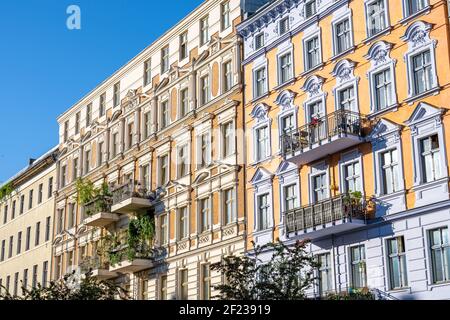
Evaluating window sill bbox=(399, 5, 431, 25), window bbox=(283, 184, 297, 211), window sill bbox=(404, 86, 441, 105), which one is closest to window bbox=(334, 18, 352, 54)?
window sill bbox=(399, 5, 431, 25)

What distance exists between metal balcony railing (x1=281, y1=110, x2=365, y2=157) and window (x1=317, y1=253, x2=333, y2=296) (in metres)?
4.37

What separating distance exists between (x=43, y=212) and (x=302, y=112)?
96.0 ft

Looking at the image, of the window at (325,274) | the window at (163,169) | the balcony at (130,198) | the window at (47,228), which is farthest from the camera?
the window at (47,228)

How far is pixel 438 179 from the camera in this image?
27.0 meters

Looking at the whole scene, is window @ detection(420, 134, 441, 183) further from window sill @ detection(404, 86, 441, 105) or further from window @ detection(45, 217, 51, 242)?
window @ detection(45, 217, 51, 242)

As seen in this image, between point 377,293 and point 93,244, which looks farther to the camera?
point 93,244

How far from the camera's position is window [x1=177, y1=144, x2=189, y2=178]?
40562 millimetres

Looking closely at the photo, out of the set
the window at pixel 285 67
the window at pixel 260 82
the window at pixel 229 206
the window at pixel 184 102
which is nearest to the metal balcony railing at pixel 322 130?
the window at pixel 285 67

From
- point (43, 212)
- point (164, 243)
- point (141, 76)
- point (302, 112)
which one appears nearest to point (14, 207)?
point (43, 212)

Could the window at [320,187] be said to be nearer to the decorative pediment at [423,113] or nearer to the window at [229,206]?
the decorative pediment at [423,113]

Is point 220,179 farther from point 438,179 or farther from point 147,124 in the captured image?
point 438,179

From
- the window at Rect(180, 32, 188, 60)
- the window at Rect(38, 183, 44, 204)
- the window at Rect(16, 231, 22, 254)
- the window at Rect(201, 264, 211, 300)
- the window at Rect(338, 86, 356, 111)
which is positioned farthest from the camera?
the window at Rect(16, 231, 22, 254)

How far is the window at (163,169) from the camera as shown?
42312 millimetres

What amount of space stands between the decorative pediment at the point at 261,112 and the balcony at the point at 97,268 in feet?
43.2
